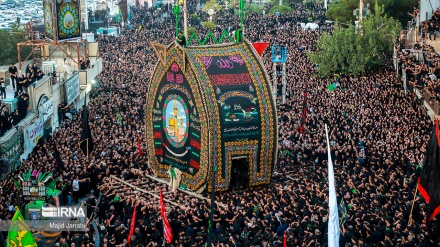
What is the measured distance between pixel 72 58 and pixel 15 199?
1812 cm

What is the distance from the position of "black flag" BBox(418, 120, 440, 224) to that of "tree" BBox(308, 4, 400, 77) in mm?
24359

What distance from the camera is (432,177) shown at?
17188 millimetres

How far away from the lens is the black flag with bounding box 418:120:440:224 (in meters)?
16.8

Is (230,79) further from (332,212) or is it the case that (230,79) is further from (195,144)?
(332,212)

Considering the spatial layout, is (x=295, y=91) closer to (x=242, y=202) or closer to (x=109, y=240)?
(x=242, y=202)

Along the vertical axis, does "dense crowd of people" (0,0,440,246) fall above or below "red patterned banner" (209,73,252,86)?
below

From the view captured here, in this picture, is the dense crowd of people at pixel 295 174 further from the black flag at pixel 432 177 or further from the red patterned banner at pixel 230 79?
the red patterned banner at pixel 230 79

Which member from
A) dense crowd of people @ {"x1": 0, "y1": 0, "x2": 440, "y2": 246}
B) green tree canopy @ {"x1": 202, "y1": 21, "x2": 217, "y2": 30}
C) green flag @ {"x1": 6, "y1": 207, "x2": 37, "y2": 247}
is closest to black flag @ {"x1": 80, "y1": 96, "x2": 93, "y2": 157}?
dense crowd of people @ {"x1": 0, "y1": 0, "x2": 440, "y2": 246}

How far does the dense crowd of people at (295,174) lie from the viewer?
19203 millimetres

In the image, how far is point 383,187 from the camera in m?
22.1

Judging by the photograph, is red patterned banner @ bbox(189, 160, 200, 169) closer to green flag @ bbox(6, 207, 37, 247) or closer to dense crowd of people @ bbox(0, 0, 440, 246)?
dense crowd of people @ bbox(0, 0, 440, 246)

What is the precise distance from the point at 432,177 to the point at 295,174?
30.0ft

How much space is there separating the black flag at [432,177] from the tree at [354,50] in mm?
24359

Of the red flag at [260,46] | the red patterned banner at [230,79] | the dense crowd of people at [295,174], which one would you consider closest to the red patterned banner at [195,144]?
the dense crowd of people at [295,174]
